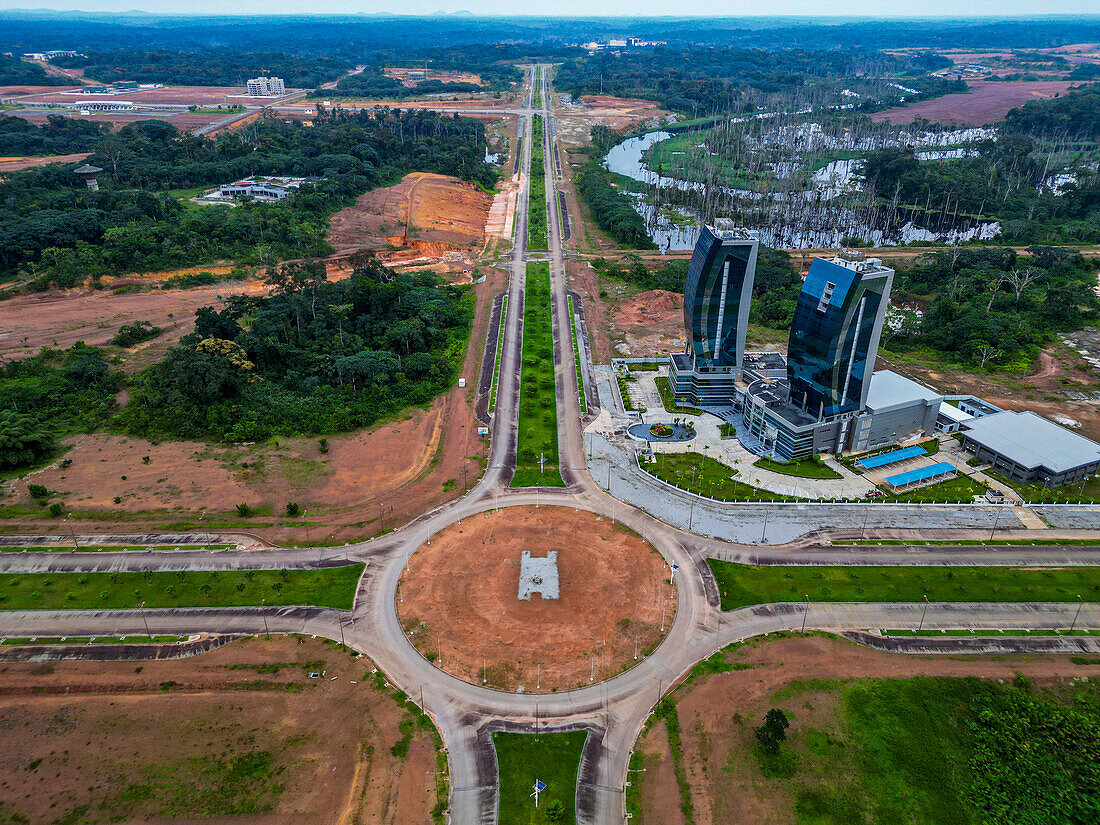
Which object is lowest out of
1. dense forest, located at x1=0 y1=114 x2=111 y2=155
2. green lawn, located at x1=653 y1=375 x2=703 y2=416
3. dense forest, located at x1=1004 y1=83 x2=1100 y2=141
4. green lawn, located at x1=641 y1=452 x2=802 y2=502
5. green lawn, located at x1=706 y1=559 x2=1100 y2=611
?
green lawn, located at x1=706 y1=559 x2=1100 y2=611

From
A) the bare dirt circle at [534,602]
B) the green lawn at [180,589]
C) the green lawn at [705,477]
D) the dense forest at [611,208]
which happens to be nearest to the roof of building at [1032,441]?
the green lawn at [705,477]

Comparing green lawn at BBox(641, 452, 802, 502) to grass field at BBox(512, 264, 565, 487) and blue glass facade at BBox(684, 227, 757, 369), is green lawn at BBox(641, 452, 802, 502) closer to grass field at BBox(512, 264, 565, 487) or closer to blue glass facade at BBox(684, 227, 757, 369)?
grass field at BBox(512, 264, 565, 487)

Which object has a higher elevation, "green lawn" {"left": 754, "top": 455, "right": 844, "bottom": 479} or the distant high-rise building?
the distant high-rise building

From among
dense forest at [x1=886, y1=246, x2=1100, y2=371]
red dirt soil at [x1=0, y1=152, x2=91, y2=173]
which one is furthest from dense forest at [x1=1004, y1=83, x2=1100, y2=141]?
red dirt soil at [x1=0, y1=152, x2=91, y2=173]

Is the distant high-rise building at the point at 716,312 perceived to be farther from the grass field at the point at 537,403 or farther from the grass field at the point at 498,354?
the grass field at the point at 498,354

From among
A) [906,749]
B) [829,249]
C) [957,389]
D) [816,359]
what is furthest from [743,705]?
[829,249]

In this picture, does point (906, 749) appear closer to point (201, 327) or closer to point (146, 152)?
point (201, 327)
